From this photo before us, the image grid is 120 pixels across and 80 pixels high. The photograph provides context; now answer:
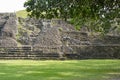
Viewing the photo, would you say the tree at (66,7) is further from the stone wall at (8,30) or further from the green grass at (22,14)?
the green grass at (22,14)

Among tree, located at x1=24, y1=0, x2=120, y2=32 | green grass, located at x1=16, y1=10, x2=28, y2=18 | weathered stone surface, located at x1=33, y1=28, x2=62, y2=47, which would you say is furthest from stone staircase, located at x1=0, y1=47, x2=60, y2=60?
green grass, located at x1=16, y1=10, x2=28, y2=18

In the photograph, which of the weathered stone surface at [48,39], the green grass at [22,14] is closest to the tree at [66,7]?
the weathered stone surface at [48,39]

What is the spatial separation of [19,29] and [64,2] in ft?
72.0

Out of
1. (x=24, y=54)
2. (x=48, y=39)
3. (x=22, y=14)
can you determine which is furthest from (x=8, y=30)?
(x=22, y=14)

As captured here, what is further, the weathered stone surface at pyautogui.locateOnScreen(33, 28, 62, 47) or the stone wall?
the weathered stone surface at pyautogui.locateOnScreen(33, 28, 62, 47)

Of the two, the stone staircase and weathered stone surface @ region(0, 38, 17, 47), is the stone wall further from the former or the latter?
the stone staircase

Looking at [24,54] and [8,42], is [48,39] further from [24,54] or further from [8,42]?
[24,54]

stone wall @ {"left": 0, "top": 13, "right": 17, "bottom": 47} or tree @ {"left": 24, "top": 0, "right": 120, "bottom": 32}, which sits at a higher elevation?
tree @ {"left": 24, "top": 0, "right": 120, "bottom": 32}

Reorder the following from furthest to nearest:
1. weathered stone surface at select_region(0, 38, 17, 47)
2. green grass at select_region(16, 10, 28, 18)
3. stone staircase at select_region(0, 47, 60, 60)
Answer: green grass at select_region(16, 10, 28, 18) → weathered stone surface at select_region(0, 38, 17, 47) → stone staircase at select_region(0, 47, 60, 60)

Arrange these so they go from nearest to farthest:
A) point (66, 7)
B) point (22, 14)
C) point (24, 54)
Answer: point (66, 7), point (24, 54), point (22, 14)

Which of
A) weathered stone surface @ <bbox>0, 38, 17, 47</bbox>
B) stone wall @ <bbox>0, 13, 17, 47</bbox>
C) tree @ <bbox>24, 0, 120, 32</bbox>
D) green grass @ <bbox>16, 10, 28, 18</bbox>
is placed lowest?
weathered stone surface @ <bbox>0, 38, 17, 47</bbox>

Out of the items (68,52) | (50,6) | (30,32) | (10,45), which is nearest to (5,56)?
(10,45)

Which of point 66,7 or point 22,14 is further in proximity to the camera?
point 22,14

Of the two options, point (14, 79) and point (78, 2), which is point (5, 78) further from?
point (78, 2)
